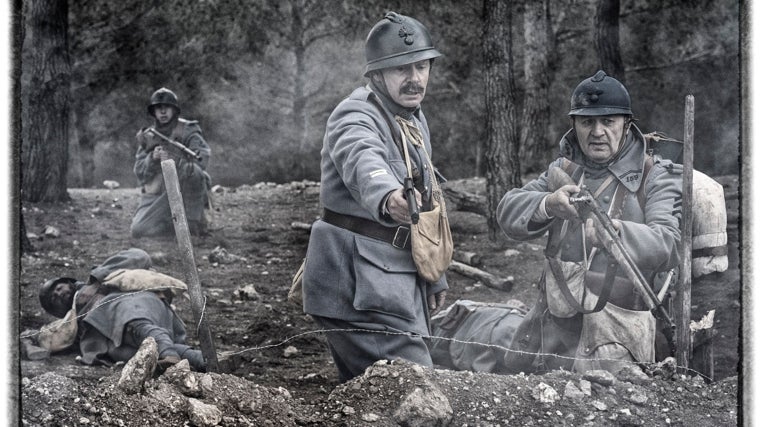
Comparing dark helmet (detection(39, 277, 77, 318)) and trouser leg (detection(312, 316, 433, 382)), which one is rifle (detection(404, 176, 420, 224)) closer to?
trouser leg (detection(312, 316, 433, 382))

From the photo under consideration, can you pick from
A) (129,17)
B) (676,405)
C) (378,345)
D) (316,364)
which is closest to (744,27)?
(676,405)

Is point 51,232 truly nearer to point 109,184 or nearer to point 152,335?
point 109,184

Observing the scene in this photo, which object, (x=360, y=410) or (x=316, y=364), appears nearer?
(x=360, y=410)

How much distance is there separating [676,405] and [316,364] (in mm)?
1767

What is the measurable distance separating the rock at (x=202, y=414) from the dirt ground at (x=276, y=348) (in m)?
0.03

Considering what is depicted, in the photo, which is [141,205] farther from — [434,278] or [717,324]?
[717,324]

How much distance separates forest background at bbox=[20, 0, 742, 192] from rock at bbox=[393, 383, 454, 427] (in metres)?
1.54

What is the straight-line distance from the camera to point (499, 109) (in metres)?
5.88

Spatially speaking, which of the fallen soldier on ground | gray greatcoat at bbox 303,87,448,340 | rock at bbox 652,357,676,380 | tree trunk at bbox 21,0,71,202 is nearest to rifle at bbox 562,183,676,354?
rock at bbox 652,357,676,380

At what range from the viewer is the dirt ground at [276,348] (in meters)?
4.52

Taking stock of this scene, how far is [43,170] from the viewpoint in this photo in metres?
5.44

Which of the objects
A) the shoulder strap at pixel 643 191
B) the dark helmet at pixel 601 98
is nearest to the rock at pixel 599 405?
the shoulder strap at pixel 643 191

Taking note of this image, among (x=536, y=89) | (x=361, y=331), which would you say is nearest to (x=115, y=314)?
(x=361, y=331)

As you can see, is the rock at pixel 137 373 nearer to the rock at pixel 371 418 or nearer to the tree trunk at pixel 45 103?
the rock at pixel 371 418
